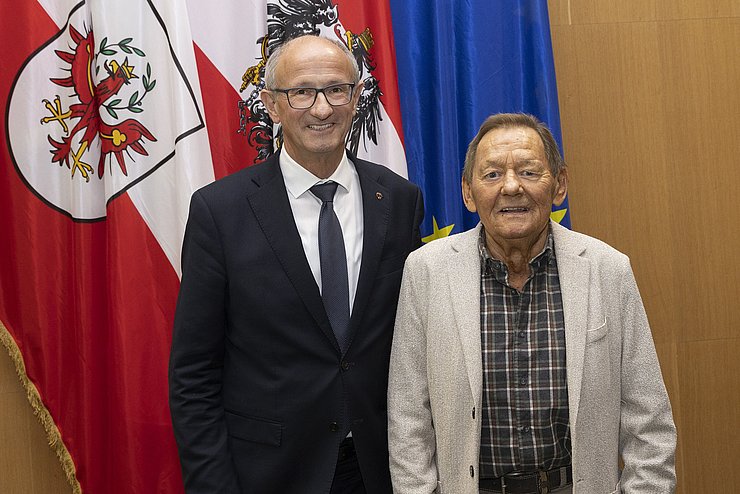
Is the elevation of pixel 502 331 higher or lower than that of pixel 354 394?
higher

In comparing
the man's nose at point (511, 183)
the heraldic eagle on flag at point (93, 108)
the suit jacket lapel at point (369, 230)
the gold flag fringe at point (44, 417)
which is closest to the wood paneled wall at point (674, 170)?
the suit jacket lapel at point (369, 230)

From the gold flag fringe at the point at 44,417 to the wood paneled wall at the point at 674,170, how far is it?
2.01 metres

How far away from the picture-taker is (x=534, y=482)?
5.67ft

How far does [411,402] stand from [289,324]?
341 millimetres

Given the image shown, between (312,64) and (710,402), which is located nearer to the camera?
(312,64)

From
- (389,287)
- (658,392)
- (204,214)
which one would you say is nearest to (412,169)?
(389,287)

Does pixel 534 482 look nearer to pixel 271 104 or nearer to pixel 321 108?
pixel 321 108

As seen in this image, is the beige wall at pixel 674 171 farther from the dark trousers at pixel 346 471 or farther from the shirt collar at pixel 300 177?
the dark trousers at pixel 346 471

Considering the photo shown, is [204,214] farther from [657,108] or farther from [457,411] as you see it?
[657,108]

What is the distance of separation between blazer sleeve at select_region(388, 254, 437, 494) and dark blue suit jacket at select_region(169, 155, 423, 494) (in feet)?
0.28

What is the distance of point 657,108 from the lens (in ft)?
9.75

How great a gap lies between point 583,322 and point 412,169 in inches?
44.8

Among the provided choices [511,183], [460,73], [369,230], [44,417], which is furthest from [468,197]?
[44,417]

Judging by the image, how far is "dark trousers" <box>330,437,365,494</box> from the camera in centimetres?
191
